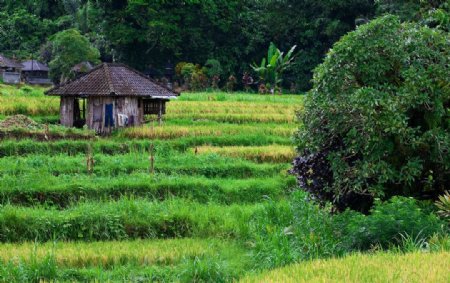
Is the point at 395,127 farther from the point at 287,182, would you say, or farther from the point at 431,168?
the point at 287,182

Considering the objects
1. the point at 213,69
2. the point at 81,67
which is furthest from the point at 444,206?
the point at 213,69

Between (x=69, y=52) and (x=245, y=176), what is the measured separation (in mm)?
22274

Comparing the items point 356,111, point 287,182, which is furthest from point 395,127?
point 287,182

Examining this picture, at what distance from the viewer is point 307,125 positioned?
11.0m

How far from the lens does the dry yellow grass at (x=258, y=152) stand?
63.1ft

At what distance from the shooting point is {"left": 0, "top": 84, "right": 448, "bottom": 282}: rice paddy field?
30.9 feet

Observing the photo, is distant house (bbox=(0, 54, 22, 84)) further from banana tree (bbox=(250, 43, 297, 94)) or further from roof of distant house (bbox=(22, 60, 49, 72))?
banana tree (bbox=(250, 43, 297, 94))

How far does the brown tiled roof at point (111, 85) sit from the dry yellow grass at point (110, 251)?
1247cm

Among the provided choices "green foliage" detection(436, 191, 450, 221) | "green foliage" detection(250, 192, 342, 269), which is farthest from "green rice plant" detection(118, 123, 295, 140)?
"green foliage" detection(436, 191, 450, 221)

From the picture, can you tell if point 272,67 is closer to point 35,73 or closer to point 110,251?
point 35,73

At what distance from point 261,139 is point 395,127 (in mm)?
12056

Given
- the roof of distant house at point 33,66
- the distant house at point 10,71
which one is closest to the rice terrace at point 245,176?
the distant house at point 10,71

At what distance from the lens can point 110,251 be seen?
33.8 feet

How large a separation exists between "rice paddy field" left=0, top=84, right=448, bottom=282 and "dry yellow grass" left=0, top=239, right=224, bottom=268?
0.06ft
